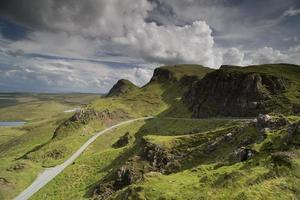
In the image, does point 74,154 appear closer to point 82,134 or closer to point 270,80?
point 82,134

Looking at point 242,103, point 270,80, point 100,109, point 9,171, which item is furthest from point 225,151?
point 100,109

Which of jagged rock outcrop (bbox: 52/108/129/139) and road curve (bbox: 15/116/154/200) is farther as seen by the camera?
jagged rock outcrop (bbox: 52/108/129/139)

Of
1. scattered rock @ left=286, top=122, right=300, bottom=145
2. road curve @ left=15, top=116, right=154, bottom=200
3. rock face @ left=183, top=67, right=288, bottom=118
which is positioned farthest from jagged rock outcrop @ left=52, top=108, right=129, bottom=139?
scattered rock @ left=286, top=122, right=300, bottom=145

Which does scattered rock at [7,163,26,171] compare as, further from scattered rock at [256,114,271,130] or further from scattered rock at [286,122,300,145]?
scattered rock at [286,122,300,145]

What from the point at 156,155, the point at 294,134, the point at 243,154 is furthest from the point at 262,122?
the point at 156,155

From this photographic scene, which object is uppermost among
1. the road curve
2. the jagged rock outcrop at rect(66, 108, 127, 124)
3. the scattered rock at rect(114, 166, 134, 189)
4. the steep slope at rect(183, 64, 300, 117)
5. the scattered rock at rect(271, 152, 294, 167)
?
the steep slope at rect(183, 64, 300, 117)

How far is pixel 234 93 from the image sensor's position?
420ft

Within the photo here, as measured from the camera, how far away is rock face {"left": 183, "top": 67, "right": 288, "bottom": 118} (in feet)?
372

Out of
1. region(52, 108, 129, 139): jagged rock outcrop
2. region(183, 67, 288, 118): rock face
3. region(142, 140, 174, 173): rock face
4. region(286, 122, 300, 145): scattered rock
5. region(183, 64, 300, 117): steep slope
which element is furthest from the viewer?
region(52, 108, 129, 139): jagged rock outcrop

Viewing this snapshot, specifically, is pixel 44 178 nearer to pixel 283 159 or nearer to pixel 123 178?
pixel 123 178

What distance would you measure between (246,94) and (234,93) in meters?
8.35

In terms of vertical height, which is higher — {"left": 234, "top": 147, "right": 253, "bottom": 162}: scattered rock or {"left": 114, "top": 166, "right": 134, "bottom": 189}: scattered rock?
{"left": 234, "top": 147, "right": 253, "bottom": 162}: scattered rock

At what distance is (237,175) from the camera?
31484 mm

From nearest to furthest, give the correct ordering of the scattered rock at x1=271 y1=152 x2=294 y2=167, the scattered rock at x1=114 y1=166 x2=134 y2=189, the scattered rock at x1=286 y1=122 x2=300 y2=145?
the scattered rock at x1=271 y1=152 x2=294 y2=167
the scattered rock at x1=286 y1=122 x2=300 y2=145
the scattered rock at x1=114 y1=166 x2=134 y2=189
